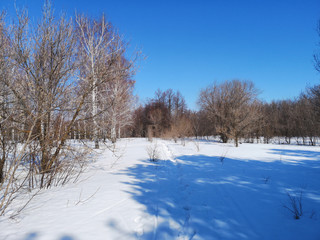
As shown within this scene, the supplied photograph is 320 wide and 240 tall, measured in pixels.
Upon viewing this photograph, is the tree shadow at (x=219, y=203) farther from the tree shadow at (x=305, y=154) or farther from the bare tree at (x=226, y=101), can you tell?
the bare tree at (x=226, y=101)

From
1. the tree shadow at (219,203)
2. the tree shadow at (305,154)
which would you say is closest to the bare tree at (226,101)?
the tree shadow at (305,154)

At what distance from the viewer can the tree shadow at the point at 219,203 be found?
6.45ft

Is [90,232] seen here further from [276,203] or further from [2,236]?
[276,203]

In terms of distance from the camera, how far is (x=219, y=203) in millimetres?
2732

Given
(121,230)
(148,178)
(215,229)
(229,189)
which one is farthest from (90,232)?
(229,189)

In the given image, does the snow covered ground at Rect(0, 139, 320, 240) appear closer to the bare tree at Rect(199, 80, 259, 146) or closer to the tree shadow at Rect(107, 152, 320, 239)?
the tree shadow at Rect(107, 152, 320, 239)

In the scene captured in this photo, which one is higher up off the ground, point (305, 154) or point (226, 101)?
point (226, 101)

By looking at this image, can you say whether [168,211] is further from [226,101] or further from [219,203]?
[226,101]

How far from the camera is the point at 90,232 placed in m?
1.86

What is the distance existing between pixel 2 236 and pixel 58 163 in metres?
1.76

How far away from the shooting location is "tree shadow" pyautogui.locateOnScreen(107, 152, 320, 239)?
1967mm

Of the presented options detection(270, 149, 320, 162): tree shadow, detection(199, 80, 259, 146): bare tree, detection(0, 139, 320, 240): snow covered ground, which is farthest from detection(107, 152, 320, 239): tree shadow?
detection(199, 80, 259, 146): bare tree

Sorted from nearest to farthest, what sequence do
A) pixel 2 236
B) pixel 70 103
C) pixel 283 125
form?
pixel 2 236
pixel 70 103
pixel 283 125

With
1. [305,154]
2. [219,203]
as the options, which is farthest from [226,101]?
[219,203]
